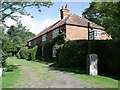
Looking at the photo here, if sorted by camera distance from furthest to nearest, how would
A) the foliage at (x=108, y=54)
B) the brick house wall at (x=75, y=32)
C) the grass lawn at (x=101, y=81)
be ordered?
the brick house wall at (x=75, y=32), the foliage at (x=108, y=54), the grass lawn at (x=101, y=81)

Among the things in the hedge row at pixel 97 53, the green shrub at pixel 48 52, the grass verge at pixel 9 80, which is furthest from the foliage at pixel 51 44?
the grass verge at pixel 9 80

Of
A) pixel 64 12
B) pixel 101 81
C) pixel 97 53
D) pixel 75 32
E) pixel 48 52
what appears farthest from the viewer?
pixel 64 12

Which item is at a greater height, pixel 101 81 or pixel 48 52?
pixel 48 52

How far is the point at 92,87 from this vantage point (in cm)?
1310

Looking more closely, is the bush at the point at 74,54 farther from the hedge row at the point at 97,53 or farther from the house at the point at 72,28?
the house at the point at 72,28

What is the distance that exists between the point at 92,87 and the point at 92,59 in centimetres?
730

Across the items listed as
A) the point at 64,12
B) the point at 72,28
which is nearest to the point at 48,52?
the point at 72,28

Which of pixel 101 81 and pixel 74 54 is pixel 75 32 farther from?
pixel 101 81

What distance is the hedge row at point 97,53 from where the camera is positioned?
70.9ft

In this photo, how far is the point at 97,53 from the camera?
24109 millimetres

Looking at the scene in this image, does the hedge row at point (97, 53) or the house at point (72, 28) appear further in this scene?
the house at point (72, 28)

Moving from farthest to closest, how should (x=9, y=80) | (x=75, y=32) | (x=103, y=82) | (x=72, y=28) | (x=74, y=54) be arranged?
(x=75, y=32) < (x=72, y=28) < (x=74, y=54) < (x=9, y=80) < (x=103, y=82)

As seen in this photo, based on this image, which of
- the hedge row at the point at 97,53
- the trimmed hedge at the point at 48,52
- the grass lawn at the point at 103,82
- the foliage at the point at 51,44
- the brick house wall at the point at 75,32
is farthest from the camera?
the trimmed hedge at the point at 48,52

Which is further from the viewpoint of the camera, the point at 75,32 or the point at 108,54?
the point at 75,32
